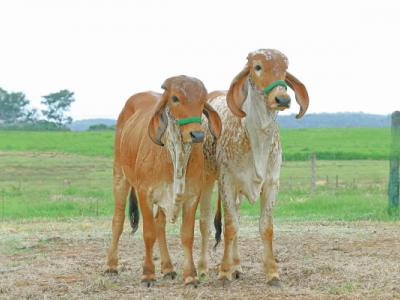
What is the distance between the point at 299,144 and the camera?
45.1 metres

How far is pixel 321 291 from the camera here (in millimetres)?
7473

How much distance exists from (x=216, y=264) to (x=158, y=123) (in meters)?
2.33

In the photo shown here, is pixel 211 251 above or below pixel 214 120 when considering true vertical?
below

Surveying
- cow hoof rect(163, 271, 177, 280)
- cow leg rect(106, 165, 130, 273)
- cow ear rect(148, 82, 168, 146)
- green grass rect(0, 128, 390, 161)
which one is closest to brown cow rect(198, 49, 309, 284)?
cow hoof rect(163, 271, 177, 280)

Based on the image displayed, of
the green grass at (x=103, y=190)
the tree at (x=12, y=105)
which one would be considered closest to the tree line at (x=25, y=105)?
the tree at (x=12, y=105)

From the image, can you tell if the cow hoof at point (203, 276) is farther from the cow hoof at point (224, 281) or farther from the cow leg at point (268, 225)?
the cow leg at point (268, 225)

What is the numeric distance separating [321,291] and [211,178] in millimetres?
1684

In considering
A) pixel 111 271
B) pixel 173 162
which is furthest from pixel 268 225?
pixel 111 271

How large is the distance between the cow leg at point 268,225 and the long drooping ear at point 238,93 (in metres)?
0.80

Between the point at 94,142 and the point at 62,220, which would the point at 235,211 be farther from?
the point at 94,142

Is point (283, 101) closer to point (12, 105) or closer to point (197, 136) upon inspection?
point (197, 136)

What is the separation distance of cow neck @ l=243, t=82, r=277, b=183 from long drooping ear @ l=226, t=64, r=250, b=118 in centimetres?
7

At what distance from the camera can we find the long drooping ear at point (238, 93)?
25.5 ft

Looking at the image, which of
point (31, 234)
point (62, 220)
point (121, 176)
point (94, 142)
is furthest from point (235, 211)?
point (94, 142)
